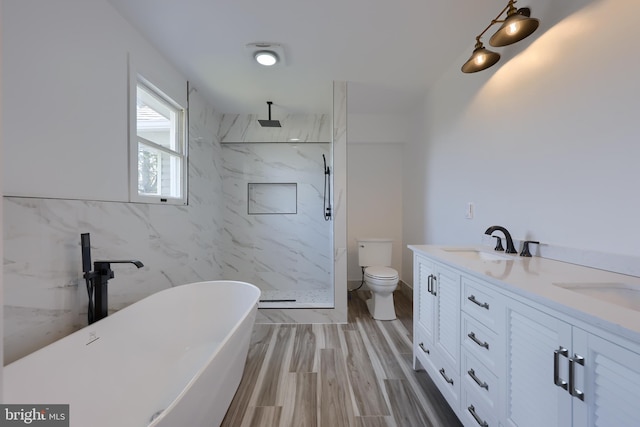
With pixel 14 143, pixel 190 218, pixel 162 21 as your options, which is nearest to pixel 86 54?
pixel 162 21

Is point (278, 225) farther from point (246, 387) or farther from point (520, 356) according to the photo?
point (520, 356)

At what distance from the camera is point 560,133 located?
4.39 ft

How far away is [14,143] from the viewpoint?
1.17m

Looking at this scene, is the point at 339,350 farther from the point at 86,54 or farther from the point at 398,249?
the point at 86,54

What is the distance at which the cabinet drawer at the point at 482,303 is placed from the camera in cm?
109

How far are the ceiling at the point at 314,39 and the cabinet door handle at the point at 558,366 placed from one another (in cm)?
189

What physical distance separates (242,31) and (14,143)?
1.45 meters

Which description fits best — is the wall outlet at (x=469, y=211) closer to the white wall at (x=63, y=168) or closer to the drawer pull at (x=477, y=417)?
the drawer pull at (x=477, y=417)

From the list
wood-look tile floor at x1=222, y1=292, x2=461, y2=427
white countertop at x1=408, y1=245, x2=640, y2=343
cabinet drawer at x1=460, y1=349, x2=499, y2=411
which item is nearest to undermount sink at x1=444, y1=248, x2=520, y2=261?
white countertop at x1=408, y1=245, x2=640, y2=343

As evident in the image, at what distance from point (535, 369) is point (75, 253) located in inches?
87.0

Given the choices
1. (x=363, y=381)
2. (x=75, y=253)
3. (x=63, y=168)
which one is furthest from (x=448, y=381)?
(x=63, y=168)

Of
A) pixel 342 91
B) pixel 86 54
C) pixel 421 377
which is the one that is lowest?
pixel 421 377

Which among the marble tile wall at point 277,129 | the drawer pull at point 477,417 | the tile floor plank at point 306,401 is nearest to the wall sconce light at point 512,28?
the drawer pull at point 477,417

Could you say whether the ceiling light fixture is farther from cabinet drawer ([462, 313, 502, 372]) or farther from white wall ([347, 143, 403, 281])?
cabinet drawer ([462, 313, 502, 372])
